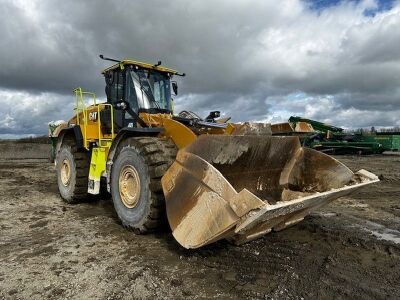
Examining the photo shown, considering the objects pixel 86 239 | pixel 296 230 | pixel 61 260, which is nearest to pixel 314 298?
pixel 296 230

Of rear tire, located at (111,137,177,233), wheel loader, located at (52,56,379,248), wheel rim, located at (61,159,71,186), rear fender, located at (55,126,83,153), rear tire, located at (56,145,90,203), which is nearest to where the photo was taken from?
wheel loader, located at (52,56,379,248)

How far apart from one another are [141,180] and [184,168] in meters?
0.96

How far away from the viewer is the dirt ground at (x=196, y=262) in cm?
346

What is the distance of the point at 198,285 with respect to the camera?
11.7 ft

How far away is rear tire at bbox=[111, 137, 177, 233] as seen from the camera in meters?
4.66

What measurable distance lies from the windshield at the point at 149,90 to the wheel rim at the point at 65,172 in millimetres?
2186

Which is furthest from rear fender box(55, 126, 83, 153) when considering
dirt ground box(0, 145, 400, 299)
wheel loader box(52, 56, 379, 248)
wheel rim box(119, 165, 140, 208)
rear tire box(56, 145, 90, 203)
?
wheel rim box(119, 165, 140, 208)

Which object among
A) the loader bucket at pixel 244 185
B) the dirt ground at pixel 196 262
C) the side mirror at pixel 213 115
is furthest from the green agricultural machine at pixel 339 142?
the dirt ground at pixel 196 262

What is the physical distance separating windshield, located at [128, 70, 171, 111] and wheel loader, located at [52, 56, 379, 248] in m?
0.02

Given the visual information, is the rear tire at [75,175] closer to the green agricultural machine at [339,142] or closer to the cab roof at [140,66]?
the cab roof at [140,66]

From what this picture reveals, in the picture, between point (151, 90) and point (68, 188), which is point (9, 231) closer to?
point (68, 188)

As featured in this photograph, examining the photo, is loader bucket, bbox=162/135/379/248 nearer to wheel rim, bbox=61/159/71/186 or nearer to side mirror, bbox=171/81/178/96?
side mirror, bbox=171/81/178/96

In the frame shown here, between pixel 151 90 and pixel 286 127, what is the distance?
2410 millimetres

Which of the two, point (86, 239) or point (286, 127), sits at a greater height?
point (286, 127)
